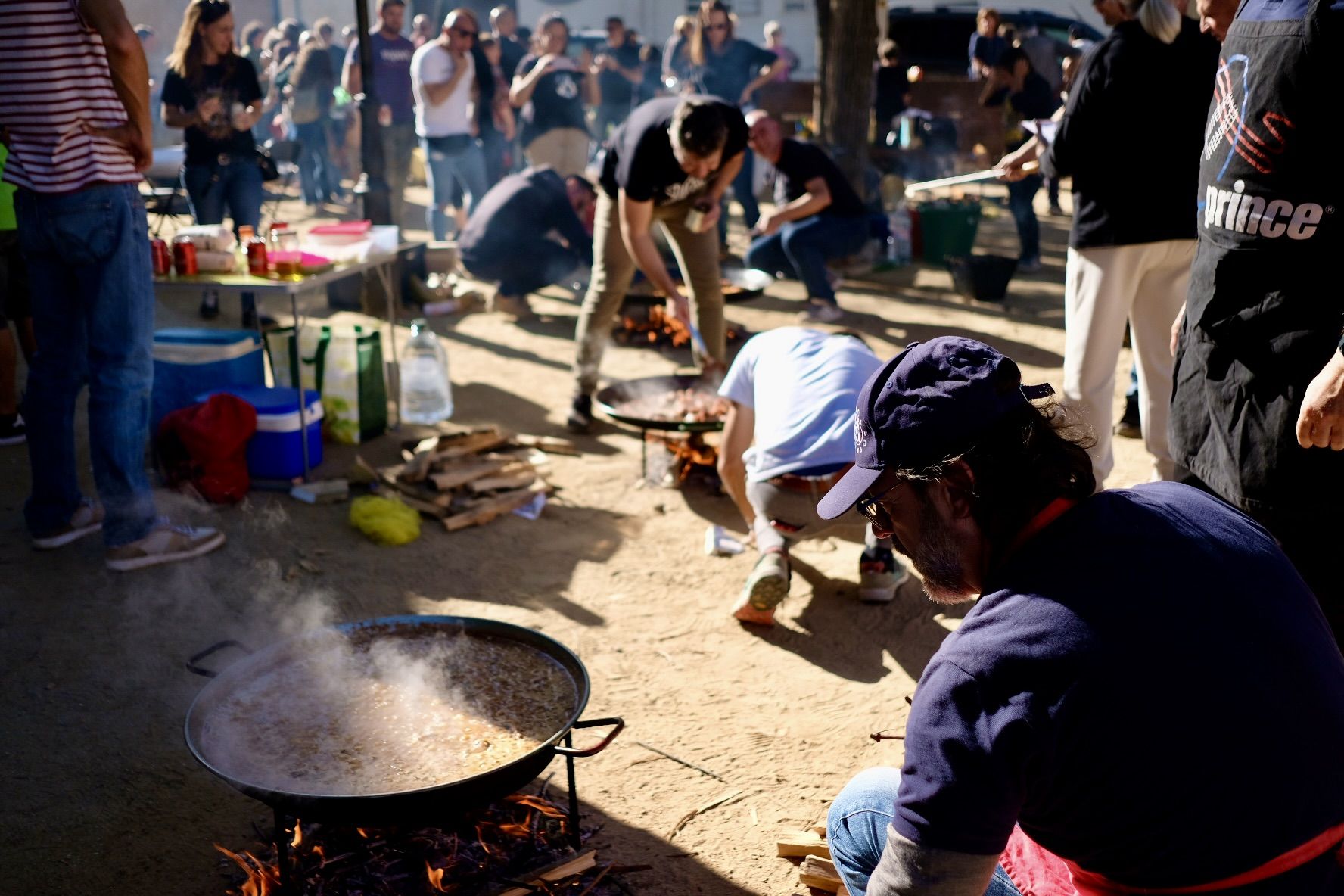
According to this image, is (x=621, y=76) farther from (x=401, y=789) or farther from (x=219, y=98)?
(x=401, y=789)

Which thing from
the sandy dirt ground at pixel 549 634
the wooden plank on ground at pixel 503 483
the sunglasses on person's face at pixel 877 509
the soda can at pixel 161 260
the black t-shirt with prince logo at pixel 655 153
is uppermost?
the black t-shirt with prince logo at pixel 655 153

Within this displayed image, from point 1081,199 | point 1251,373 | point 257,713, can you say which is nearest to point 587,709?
point 257,713

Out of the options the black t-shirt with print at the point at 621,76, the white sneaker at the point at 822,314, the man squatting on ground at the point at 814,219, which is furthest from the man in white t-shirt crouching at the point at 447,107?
the black t-shirt with print at the point at 621,76

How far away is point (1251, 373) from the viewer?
9.99ft

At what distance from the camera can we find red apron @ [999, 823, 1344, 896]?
67.3 inches

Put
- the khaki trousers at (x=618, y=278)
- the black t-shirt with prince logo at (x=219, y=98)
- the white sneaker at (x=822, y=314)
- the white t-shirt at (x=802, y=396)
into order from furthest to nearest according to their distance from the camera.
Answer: the white sneaker at (x=822, y=314), the black t-shirt with prince logo at (x=219, y=98), the khaki trousers at (x=618, y=278), the white t-shirt at (x=802, y=396)

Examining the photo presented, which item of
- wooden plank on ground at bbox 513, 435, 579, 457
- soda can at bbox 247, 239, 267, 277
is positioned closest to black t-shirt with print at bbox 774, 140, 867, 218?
wooden plank on ground at bbox 513, 435, 579, 457

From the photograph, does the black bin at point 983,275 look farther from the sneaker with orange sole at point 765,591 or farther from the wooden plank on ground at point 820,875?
the wooden plank on ground at point 820,875

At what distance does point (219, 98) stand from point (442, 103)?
3.32 meters

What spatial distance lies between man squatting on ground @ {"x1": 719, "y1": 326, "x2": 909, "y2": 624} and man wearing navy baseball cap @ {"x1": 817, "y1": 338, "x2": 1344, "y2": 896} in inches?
86.6

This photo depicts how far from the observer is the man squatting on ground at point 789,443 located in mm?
4145

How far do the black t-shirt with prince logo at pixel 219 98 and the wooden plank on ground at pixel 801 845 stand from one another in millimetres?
6793

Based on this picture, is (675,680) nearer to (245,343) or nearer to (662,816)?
(662,816)

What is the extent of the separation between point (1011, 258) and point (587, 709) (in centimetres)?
707
